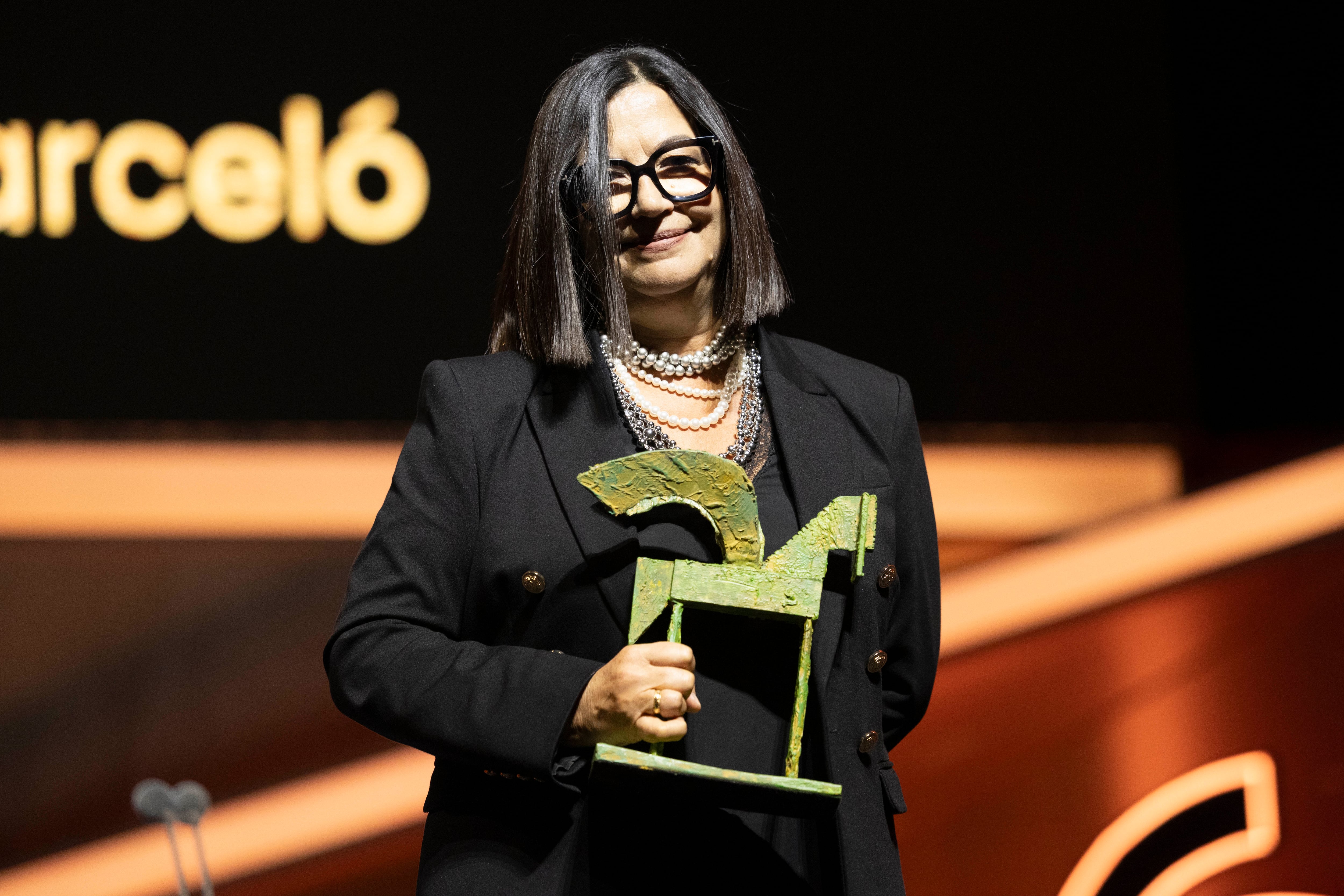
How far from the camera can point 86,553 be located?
2658mm

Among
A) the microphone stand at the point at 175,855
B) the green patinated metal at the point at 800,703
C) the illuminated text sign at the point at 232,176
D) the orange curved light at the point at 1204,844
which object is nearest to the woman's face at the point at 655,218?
the green patinated metal at the point at 800,703

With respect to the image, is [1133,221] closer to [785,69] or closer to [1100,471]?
[1100,471]

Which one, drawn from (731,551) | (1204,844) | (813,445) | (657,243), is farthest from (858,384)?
(1204,844)

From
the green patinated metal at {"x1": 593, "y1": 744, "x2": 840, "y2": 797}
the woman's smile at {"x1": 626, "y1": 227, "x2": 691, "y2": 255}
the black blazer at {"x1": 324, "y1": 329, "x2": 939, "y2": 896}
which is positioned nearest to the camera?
the green patinated metal at {"x1": 593, "y1": 744, "x2": 840, "y2": 797}

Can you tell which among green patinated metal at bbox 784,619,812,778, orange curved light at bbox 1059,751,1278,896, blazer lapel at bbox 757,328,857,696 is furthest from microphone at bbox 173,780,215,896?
orange curved light at bbox 1059,751,1278,896

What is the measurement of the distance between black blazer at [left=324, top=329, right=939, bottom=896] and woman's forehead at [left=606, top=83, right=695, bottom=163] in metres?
0.22

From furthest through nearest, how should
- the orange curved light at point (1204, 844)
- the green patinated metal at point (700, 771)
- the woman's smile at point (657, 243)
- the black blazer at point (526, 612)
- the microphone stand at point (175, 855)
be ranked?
the orange curved light at point (1204, 844), the microphone stand at point (175, 855), the woman's smile at point (657, 243), the black blazer at point (526, 612), the green patinated metal at point (700, 771)

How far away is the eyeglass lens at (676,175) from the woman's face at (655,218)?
1 cm

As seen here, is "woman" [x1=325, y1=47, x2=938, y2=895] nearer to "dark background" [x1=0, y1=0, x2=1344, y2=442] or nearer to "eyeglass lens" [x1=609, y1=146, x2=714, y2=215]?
"eyeglass lens" [x1=609, y1=146, x2=714, y2=215]

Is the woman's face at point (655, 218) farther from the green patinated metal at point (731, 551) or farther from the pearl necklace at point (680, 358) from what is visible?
the green patinated metal at point (731, 551)

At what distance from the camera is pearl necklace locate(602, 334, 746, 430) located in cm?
137

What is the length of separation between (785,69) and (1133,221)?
813 millimetres

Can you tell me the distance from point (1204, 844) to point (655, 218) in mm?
2055

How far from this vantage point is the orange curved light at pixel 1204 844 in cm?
272
